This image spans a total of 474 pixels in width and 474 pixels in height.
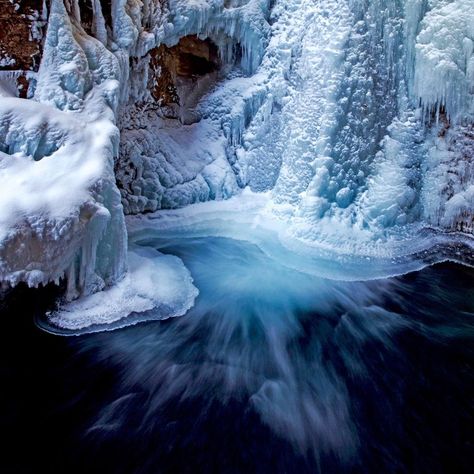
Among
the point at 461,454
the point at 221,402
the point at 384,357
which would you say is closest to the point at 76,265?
the point at 221,402

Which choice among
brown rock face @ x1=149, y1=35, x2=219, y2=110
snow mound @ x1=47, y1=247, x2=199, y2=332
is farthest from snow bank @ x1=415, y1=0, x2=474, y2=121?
snow mound @ x1=47, y1=247, x2=199, y2=332

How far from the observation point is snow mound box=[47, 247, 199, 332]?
392cm

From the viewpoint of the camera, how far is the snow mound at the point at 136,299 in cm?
392

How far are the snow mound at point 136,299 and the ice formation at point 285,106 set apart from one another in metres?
0.19

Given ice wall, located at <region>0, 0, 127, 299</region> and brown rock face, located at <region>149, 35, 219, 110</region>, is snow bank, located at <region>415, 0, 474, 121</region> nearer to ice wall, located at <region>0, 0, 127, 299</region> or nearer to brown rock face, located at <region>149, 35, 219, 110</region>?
brown rock face, located at <region>149, 35, 219, 110</region>

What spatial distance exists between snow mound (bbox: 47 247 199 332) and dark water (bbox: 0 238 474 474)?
0.44ft

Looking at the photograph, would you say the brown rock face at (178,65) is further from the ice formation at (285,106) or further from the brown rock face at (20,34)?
the brown rock face at (20,34)

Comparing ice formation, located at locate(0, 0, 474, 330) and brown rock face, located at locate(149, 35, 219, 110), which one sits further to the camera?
brown rock face, located at locate(149, 35, 219, 110)

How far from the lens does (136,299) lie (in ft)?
13.9

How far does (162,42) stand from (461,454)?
6.03m

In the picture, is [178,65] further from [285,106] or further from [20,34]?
[20,34]

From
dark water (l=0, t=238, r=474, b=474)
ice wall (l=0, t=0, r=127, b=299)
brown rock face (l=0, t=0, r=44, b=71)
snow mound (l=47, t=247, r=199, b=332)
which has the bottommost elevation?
dark water (l=0, t=238, r=474, b=474)

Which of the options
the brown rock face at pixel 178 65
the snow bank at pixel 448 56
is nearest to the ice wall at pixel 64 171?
the brown rock face at pixel 178 65

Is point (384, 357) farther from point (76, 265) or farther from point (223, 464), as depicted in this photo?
point (76, 265)
